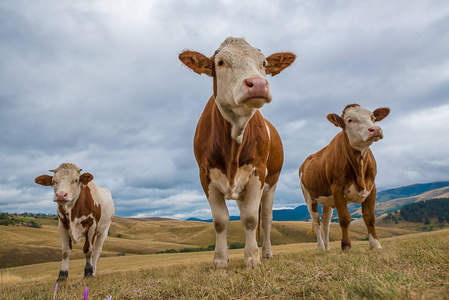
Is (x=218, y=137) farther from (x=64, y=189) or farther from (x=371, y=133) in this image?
(x=64, y=189)

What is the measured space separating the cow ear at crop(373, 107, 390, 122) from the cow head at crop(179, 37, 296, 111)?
4.35m

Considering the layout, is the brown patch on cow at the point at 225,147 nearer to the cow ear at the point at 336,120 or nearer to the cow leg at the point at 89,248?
the cow ear at the point at 336,120

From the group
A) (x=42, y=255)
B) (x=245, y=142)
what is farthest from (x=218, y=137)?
(x=42, y=255)

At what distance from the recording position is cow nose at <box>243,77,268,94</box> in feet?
13.3

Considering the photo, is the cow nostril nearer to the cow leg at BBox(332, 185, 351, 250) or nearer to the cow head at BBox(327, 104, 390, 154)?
the cow head at BBox(327, 104, 390, 154)

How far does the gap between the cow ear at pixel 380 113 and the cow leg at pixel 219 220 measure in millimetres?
5864

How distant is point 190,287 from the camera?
10.5 feet

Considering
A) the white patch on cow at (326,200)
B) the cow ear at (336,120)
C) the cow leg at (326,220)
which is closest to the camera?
the cow ear at (336,120)

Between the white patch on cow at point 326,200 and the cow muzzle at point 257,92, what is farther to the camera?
the white patch on cow at point 326,200

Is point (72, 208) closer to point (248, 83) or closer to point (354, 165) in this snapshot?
point (248, 83)

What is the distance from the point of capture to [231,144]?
5.21 m

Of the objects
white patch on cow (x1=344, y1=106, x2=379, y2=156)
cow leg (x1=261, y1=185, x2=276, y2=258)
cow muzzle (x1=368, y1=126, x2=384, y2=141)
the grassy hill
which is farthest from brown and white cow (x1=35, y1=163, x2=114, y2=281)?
the grassy hill

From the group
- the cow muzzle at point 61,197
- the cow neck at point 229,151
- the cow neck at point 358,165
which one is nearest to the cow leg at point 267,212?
the cow neck at point 358,165

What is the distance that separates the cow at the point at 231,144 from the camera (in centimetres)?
491
